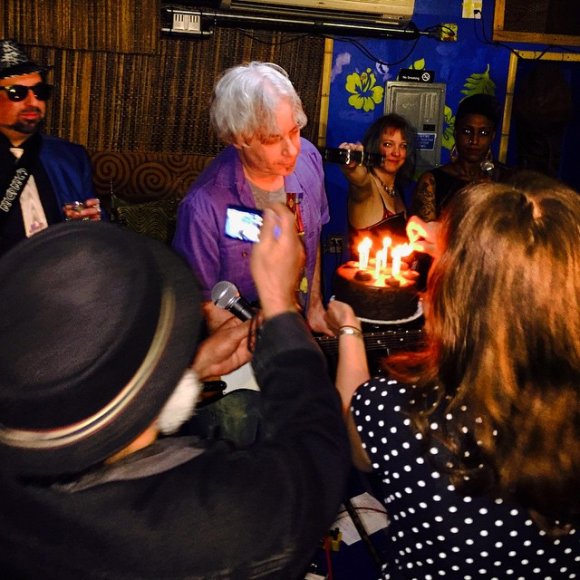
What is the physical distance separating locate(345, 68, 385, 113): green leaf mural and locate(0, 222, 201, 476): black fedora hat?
5.71m

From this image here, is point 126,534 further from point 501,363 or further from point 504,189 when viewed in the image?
point 504,189

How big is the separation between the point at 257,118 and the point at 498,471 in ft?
7.35

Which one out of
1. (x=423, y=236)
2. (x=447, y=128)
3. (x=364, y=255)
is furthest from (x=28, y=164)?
(x=447, y=128)

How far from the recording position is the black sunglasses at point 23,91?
145 inches

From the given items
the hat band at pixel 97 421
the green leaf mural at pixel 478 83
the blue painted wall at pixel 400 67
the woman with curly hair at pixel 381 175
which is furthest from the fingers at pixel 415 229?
the green leaf mural at pixel 478 83

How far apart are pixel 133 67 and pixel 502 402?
523cm

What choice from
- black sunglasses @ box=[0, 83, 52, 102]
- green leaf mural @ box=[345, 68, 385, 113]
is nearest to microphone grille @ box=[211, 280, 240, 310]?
black sunglasses @ box=[0, 83, 52, 102]

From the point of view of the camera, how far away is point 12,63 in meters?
3.74

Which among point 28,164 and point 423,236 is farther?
point 28,164

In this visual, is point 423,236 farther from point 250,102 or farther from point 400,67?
point 400,67

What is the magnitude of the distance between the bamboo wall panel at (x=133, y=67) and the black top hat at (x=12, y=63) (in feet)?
5.08

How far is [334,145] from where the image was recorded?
650 cm

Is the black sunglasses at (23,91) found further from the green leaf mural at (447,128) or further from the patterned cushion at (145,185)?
the green leaf mural at (447,128)

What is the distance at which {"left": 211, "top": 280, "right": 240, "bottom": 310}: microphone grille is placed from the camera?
2324 mm
